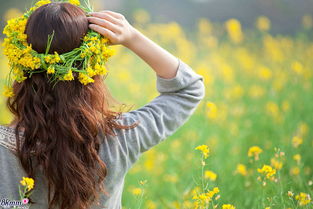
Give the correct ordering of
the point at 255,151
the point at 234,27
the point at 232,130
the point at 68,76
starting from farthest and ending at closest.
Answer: the point at 234,27 < the point at 232,130 < the point at 255,151 < the point at 68,76

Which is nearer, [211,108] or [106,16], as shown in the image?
[106,16]

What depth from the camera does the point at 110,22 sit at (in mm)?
1482

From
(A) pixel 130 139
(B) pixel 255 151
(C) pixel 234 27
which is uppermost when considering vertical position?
(A) pixel 130 139

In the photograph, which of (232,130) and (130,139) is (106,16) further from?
(232,130)

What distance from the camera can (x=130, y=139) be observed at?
1520 millimetres

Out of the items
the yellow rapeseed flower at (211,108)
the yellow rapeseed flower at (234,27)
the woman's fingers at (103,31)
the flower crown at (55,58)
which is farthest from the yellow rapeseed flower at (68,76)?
the yellow rapeseed flower at (234,27)

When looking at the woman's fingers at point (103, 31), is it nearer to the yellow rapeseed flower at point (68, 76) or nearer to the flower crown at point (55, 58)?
the flower crown at point (55, 58)

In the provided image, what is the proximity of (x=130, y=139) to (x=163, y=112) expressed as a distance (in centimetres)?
16

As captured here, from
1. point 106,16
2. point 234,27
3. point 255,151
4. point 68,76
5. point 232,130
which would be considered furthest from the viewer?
point 234,27

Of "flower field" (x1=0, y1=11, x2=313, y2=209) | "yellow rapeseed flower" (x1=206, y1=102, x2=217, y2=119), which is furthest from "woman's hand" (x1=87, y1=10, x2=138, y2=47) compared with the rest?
"yellow rapeseed flower" (x1=206, y1=102, x2=217, y2=119)

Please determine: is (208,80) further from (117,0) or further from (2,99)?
(117,0)

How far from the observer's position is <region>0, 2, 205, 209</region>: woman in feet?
4.66

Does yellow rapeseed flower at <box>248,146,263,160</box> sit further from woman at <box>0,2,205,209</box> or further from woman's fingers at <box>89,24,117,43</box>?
woman's fingers at <box>89,24,117,43</box>

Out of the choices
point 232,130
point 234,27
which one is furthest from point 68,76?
point 234,27
